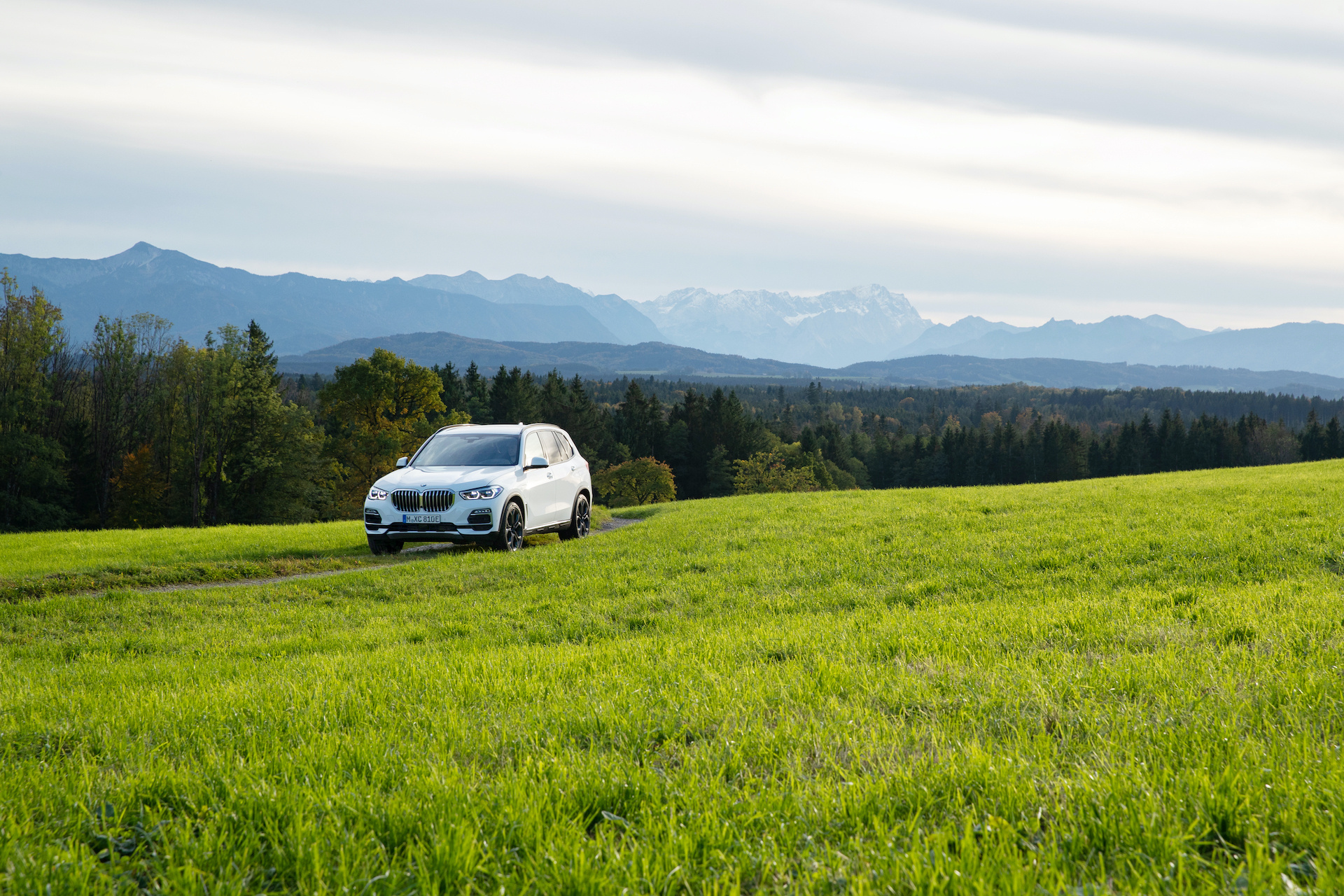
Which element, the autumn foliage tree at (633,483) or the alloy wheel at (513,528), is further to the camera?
the autumn foliage tree at (633,483)

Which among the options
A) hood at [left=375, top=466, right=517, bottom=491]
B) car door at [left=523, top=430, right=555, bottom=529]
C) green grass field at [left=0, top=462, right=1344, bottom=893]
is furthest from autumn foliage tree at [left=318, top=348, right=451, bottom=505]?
green grass field at [left=0, top=462, right=1344, bottom=893]

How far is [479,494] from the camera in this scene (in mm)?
14250

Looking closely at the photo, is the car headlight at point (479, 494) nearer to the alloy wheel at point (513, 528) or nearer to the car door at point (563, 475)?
the alloy wheel at point (513, 528)

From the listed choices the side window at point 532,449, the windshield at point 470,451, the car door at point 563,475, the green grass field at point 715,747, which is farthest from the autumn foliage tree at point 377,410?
the green grass field at point 715,747

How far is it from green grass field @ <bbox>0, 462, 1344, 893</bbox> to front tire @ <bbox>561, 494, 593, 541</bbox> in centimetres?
844

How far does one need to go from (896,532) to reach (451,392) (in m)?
73.7

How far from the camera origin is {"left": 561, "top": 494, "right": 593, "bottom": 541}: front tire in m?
17.3

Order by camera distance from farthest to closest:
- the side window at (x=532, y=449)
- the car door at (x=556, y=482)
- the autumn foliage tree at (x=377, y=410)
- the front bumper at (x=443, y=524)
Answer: the autumn foliage tree at (x=377, y=410) < the car door at (x=556, y=482) < the side window at (x=532, y=449) < the front bumper at (x=443, y=524)

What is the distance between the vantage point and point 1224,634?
591cm

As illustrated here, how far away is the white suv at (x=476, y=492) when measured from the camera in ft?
46.7

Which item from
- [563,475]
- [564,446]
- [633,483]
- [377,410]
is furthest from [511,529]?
[633,483]

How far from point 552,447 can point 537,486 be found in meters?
1.69

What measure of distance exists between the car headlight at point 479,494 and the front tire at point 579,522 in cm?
279

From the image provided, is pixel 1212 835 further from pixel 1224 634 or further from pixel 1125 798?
pixel 1224 634
